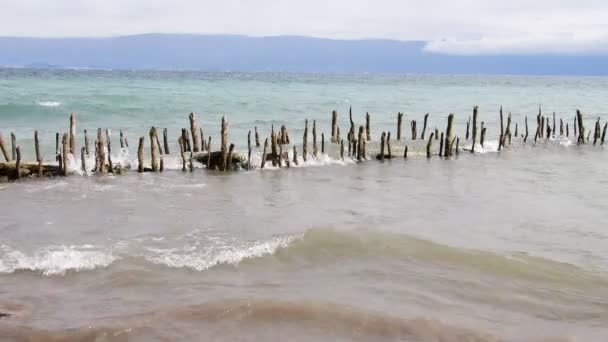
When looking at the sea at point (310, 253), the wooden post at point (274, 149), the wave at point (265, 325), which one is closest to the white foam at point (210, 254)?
the sea at point (310, 253)

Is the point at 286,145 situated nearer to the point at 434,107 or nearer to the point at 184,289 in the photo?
the point at 184,289

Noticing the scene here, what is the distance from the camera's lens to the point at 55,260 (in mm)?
12367

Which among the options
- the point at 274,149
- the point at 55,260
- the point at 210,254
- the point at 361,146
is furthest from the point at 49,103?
the point at 210,254

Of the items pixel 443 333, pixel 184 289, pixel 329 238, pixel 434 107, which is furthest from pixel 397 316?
pixel 434 107

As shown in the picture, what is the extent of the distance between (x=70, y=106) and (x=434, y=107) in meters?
36.6

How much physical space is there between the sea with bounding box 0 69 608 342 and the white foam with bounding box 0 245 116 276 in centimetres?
6

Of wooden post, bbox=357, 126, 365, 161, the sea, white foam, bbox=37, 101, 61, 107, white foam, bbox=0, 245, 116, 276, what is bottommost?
the sea

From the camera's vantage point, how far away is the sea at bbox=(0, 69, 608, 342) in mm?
9711

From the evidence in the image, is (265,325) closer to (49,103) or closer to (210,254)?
(210,254)

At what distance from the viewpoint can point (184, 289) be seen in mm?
11023

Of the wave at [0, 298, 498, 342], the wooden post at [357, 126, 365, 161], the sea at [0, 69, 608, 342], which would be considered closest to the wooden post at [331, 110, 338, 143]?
the wooden post at [357, 126, 365, 161]

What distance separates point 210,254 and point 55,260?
302cm

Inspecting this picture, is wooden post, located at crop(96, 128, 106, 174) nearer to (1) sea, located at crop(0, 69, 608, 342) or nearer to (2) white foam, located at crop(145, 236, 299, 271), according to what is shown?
(1) sea, located at crop(0, 69, 608, 342)

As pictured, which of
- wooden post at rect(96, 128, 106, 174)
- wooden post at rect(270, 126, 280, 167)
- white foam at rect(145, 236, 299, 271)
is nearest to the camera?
white foam at rect(145, 236, 299, 271)
